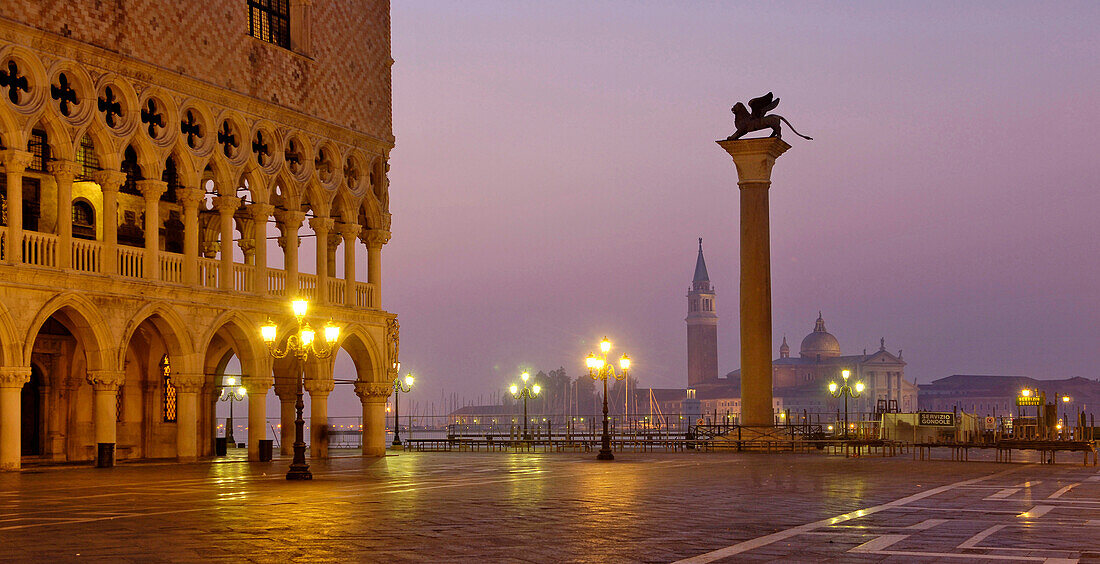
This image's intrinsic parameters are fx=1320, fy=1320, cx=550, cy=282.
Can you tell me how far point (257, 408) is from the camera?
34531 millimetres

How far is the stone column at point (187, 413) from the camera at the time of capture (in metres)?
31.7

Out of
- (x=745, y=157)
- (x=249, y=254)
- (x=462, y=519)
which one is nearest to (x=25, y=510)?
(x=462, y=519)

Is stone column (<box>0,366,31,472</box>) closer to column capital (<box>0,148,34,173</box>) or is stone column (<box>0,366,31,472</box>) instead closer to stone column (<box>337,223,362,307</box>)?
column capital (<box>0,148,34,173</box>)

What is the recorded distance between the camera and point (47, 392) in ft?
108

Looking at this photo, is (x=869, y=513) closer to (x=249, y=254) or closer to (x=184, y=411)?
(x=184, y=411)

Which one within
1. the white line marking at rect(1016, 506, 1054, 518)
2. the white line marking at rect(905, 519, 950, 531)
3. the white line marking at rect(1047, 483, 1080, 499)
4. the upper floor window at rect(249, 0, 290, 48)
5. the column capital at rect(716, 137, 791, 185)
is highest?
the upper floor window at rect(249, 0, 290, 48)

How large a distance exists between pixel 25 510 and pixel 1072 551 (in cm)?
1221

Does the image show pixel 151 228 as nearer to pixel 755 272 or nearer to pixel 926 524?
pixel 755 272

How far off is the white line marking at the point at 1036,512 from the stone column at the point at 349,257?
24.1m

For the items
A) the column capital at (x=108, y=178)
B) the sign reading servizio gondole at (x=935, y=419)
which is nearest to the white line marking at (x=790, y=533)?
the column capital at (x=108, y=178)

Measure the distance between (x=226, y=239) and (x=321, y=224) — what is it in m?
4.04

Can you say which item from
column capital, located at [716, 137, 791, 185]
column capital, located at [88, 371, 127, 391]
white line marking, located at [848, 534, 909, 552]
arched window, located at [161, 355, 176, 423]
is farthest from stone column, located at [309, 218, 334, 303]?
white line marking, located at [848, 534, 909, 552]

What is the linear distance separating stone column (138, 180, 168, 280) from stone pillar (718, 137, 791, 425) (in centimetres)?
1677

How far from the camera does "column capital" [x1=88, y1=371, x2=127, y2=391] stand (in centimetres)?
2930
